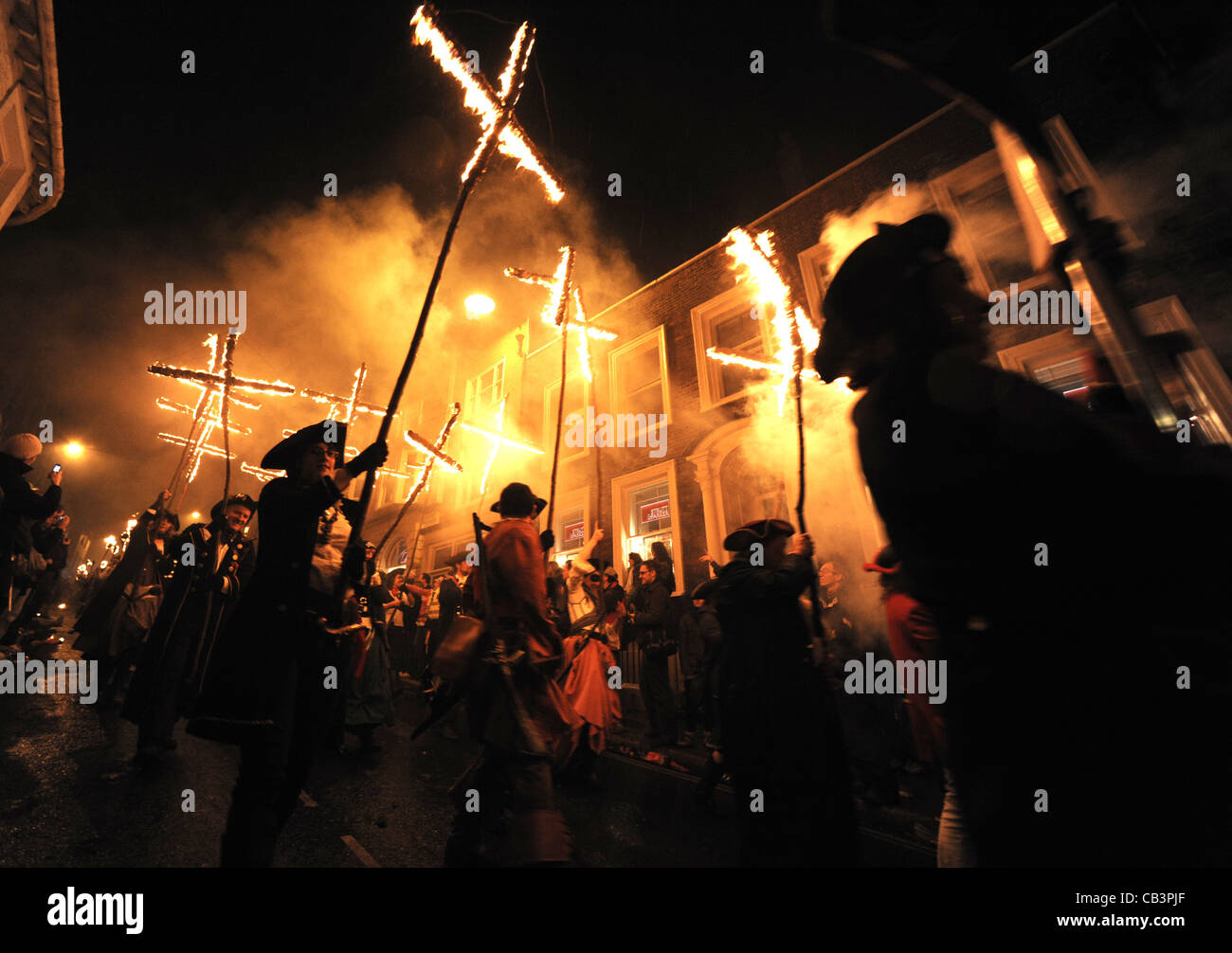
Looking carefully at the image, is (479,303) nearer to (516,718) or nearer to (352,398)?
(352,398)

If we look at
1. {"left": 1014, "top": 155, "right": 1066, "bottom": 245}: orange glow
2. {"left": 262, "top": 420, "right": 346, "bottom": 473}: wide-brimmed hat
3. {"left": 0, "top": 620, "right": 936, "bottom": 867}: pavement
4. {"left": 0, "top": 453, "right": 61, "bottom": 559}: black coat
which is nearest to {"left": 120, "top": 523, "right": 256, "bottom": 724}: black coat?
{"left": 0, "top": 620, "right": 936, "bottom": 867}: pavement

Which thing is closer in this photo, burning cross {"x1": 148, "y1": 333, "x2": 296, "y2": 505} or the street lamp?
burning cross {"x1": 148, "y1": 333, "x2": 296, "y2": 505}

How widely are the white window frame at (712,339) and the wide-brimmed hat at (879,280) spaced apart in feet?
29.5

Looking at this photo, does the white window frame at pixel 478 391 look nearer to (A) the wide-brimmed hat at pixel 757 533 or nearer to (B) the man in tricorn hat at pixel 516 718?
(A) the wide-brimmed hat at pixel 757 533

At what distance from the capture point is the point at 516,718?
2.68m

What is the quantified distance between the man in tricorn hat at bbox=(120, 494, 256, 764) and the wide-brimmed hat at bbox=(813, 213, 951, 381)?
4.39 metres

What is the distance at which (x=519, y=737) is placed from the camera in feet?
8.59

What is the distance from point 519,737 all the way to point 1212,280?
9.29 meters

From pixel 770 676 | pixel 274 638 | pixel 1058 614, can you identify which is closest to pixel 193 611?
pixel 274 638

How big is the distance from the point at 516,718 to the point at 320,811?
6.29 feet

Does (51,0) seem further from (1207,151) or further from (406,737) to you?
(1207,151)

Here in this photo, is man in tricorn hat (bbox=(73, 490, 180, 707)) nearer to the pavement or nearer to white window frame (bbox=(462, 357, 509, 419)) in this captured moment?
the pavement

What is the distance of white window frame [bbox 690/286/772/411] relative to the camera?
10742 mm
